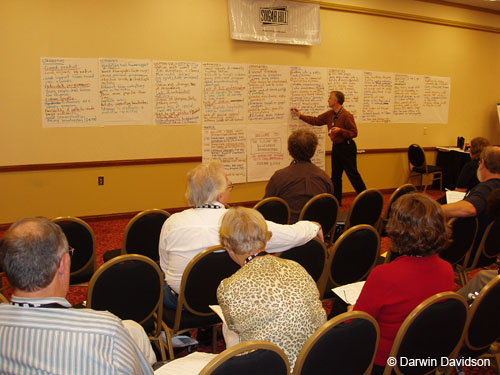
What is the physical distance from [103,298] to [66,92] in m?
3.88

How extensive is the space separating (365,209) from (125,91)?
336cm

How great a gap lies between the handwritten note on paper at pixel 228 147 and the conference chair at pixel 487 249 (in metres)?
3.72

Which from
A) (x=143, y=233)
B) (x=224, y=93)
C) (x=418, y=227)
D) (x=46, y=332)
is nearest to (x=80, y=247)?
(x=143, y=233)

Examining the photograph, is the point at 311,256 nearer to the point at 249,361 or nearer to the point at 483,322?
the point at 483,322

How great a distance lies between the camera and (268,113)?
22.0 feet

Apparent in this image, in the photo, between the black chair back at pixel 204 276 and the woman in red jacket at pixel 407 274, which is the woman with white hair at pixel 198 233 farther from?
the woman in red jacket at pixel 407 274

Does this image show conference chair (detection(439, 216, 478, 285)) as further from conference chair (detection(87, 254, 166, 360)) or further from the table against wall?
the table against wall

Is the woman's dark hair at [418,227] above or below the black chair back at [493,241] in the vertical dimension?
above

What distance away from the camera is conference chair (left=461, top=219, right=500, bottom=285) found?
3.29 metres

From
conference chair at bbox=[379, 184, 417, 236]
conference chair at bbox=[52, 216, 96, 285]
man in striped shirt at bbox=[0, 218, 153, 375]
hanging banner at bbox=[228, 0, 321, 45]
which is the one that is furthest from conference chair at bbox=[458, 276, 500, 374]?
hanging banner at bbox=[228, 0, 321, 45]

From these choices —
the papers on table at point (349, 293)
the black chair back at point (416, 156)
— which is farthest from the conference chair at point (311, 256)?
the black chair back at point (416, 156)

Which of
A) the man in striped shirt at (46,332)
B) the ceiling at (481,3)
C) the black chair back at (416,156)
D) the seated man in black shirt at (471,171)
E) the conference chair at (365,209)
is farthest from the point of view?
the ceiling at (481,3)

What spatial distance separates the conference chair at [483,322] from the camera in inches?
76.7

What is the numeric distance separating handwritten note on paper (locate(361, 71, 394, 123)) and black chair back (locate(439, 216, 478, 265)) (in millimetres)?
4513
